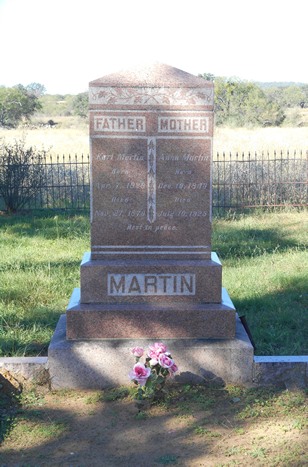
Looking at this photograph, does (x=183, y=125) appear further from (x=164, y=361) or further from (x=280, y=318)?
(x=280, y=318)

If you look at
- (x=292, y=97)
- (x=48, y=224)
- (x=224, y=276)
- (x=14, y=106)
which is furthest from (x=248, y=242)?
(x=292, y=97)

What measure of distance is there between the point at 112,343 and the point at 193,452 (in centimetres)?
105

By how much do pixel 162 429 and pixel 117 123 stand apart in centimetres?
197

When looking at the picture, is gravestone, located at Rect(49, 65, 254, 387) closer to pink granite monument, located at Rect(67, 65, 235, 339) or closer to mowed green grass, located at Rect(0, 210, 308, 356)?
pink granite monument, located at Rect(67, 65, 235, 339)

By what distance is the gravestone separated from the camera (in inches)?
159

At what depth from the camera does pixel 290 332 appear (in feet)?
16.4

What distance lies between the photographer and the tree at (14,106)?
38.0 metres

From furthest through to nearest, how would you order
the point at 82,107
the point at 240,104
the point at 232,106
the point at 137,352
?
the point at 82,107
the point at 240,104
the point at 232,106
the point at 137,352

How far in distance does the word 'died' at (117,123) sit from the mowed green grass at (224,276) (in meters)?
1.71

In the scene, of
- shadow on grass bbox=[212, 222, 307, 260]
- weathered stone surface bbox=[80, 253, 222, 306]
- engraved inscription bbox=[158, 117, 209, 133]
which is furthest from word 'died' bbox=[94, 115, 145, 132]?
shadow on grass bbox=[212, 222, 307, 260]

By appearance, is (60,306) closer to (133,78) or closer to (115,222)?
(115,222)

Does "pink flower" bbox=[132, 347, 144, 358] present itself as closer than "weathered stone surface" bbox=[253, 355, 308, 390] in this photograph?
Yes

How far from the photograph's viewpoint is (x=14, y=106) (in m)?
38.8

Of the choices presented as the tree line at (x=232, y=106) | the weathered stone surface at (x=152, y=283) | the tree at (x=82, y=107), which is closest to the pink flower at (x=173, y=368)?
the weathered stone surface at (x=152, y=283)
